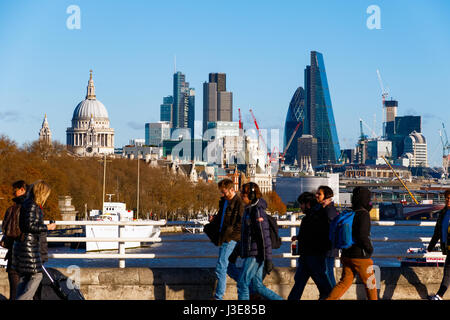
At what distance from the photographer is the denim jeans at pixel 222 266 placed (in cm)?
1212

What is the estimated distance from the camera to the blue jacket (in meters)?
11.7

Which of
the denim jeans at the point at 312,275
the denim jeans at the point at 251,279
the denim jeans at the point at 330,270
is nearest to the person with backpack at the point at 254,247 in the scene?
the denim jeans at the point at 251,279

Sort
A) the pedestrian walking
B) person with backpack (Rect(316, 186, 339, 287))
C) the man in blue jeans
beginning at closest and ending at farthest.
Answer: the pedestrian walking, the man in blue jeans, person with backpack (Rect(316, 186, 339, 287))

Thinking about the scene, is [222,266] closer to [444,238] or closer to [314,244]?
[314,244]

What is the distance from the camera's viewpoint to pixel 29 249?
→ 11.7 metres

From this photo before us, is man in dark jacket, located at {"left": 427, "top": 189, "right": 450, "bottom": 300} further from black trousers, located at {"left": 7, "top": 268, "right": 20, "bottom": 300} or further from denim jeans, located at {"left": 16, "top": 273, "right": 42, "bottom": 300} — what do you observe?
black trousers, located at {"left": 7, "top": 268, "right": 20, "bottom": 300}

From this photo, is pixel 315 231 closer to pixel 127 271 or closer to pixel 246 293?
pixel 246 293

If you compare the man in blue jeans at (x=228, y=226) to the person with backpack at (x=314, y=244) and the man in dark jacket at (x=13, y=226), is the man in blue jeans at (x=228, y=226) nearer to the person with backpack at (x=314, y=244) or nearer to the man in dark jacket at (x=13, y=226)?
the person with backpack at (x=314, y=244)

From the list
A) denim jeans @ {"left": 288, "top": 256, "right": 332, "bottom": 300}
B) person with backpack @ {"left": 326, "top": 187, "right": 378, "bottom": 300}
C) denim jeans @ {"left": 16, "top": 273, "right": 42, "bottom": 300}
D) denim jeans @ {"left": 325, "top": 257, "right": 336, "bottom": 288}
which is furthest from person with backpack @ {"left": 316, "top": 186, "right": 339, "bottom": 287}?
denim jeans @ {"left": 16, "top": 273, "right": 42, "bottom": 300}

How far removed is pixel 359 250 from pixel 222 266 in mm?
1763

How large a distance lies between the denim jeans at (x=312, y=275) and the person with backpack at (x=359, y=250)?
22 cm

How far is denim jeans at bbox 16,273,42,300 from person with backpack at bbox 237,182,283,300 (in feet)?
8.39

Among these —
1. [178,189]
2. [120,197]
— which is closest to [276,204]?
[178,189]
